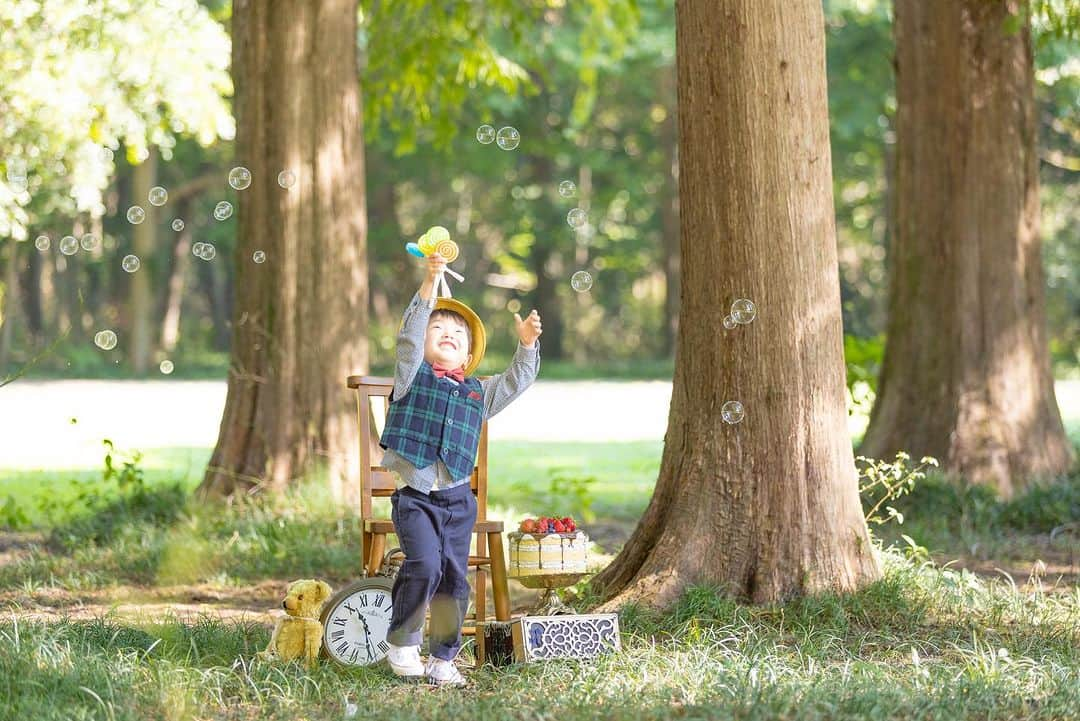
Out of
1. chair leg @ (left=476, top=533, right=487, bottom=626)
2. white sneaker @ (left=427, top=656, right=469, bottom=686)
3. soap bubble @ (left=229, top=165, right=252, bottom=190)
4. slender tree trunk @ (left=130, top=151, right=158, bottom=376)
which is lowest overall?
white sneaker @ (left=427, top=656, right=469, bottom=686)

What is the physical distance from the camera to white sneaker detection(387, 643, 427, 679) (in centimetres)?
476

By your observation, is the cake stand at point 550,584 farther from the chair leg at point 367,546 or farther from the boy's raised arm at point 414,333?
the boy's raised arm at point 414,333

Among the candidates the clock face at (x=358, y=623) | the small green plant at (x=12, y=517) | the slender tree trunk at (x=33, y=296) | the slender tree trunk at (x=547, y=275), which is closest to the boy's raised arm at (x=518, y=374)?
the clock face at (x=358, y=623)

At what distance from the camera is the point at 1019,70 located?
9.08 metres

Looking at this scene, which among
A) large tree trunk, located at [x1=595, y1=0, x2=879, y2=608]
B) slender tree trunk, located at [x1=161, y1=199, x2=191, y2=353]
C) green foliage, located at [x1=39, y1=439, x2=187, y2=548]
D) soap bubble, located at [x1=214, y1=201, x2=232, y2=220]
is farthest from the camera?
slender tree trunk, located at [x1=161, y1=199, x2=191, y2=353]

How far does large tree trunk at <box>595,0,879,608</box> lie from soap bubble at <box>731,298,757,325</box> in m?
0.03

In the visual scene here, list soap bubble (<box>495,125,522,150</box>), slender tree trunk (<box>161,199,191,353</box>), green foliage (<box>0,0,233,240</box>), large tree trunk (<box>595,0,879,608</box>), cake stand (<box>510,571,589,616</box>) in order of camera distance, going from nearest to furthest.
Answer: cake stand (<box>510,571,589,616</box>), large tree trunk (<box>595,0,879,608</box>), soap bubble (<box>495,125,522,150</box>), green foliage (<box>0,0,233,240</box>), slender tree trunk (<box>161,199,191,353</box>)

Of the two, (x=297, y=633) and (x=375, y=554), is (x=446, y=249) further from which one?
(x=297, y=633)

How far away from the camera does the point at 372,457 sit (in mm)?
5562

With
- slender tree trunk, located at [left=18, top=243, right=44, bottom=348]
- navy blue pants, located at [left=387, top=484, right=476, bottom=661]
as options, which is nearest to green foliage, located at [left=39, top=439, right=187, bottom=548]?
navy blue pants, located at [left=387, top=484, right=476, bottom=661]

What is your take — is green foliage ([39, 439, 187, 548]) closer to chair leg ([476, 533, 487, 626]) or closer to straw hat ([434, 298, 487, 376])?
chair leg ([476, 533, 487, 626])

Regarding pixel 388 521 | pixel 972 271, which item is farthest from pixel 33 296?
pixel 388 521

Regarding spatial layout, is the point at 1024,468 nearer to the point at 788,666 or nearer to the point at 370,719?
the point at 788,666

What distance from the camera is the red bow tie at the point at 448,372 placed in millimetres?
4902
